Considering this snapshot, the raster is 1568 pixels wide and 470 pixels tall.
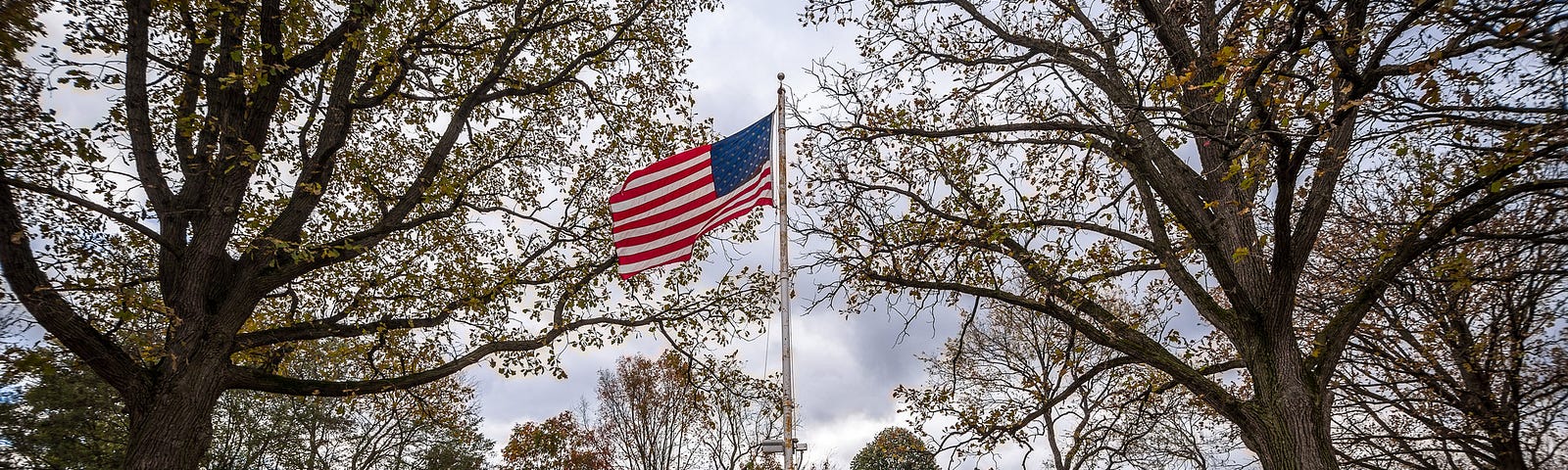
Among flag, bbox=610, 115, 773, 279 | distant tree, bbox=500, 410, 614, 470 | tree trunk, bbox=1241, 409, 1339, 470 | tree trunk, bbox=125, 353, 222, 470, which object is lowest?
tree trunk, bbox=1241, 409, 1339, 470

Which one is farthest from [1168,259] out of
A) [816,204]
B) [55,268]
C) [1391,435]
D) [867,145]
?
[55,268]

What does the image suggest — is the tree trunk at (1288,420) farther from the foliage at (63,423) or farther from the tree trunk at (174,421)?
the foliage at (63,423)

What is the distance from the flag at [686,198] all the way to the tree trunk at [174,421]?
14.6 ft

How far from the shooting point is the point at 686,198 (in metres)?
9.65

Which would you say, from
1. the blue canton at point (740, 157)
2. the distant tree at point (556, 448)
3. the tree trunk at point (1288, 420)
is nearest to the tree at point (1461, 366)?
the tree trunk at point (1288, 420)

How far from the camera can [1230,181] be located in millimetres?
8805

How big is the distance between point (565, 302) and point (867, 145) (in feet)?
16.6

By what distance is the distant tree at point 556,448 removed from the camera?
90.8ft

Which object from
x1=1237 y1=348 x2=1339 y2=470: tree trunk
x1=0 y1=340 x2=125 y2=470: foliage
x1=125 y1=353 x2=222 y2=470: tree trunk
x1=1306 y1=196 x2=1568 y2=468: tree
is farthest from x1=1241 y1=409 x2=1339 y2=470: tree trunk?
x1=0 y1=340 x2=125 y2=470: foliage

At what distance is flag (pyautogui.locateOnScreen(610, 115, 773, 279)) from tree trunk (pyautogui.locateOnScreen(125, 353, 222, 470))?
4438 mm

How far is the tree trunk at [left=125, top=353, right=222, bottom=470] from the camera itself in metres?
7.65

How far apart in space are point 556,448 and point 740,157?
69.4 feet

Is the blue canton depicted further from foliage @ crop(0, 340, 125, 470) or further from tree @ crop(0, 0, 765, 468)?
foliage @ crop(0, 340, 125, 470)

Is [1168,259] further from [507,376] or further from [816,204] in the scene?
[507,376]
